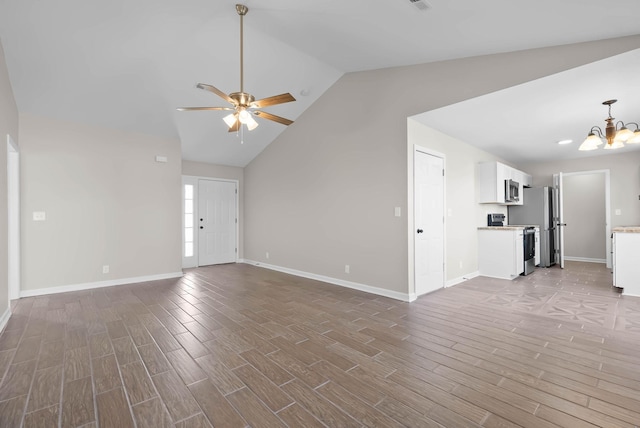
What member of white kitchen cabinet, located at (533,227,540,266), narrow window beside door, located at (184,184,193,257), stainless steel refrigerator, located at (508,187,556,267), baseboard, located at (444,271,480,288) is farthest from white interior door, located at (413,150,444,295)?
narrow window beside door, located at (184,184,193,257)

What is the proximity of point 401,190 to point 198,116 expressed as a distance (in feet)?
12.2

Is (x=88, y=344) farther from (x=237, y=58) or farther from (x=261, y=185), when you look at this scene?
(x=261, y=185)

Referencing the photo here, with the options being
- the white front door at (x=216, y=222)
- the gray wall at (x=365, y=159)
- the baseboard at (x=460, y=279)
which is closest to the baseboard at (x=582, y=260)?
the baseboard at (x=460, y=279)

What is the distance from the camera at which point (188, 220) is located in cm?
661

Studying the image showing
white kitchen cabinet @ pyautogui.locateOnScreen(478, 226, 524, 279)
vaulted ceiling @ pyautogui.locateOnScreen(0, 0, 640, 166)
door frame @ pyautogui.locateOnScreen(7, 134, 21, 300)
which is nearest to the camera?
vaulted ceiling @ pyautogui.locateOnScreen(0, 0, 640, 166)

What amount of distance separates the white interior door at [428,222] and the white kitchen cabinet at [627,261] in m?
2.50

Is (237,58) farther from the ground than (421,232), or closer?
farther from the ground

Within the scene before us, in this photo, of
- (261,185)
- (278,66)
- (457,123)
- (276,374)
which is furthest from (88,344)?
(457,123)

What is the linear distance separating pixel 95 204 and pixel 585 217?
10.6 m

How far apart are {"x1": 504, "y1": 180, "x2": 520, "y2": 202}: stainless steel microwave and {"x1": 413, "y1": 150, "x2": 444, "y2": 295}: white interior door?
2.03 m

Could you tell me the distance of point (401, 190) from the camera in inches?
160

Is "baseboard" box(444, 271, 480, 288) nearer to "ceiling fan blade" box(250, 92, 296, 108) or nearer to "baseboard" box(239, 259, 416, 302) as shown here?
"baseboard" box(239, 259, 416, 302)

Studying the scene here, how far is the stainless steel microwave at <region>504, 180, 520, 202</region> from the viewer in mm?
5781

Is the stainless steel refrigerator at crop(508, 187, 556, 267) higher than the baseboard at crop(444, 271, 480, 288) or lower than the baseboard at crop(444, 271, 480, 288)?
higher
